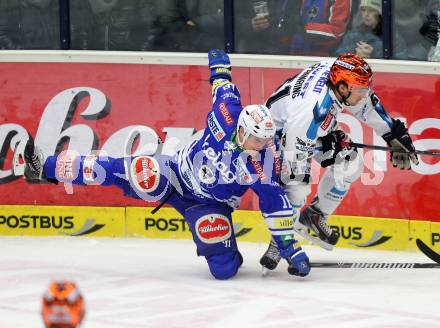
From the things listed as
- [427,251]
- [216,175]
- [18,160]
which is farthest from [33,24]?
[427,251]

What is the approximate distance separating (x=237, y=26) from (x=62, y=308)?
5.83 metres

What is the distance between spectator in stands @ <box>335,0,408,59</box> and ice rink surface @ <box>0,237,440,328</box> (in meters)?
1.40

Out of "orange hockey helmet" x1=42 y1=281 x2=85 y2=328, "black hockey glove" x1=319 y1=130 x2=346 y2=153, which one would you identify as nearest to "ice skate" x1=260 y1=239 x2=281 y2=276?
"black hockey glove" x1=319 y1=130 x2=346 y2=153

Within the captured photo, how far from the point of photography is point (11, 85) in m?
8.09

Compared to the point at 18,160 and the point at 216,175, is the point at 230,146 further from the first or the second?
the point at 18,160

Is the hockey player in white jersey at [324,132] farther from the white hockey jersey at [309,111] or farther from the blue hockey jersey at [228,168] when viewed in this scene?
the blue hockey jersey at [228,168]

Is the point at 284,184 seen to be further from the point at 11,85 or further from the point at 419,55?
the point at 11,85

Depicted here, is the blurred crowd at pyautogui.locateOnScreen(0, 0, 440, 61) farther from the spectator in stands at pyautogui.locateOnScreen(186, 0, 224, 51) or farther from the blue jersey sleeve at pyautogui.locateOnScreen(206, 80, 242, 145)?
the blue jersey sleeve at pyautogui.locateOnScreen(206, 80, 242, 145)

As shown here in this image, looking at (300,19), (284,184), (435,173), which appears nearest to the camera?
(284,184)

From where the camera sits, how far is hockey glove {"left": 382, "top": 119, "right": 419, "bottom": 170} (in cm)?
662

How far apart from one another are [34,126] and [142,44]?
3.36 feet

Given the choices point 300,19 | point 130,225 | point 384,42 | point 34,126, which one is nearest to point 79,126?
point 34,126

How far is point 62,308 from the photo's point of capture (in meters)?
2.27

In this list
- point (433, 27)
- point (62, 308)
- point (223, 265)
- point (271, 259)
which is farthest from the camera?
point (433, 27)
